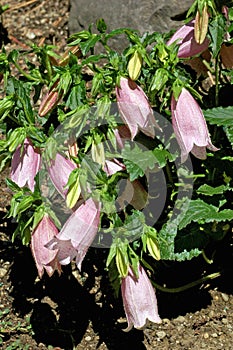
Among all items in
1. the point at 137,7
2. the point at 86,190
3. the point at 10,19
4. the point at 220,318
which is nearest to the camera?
the point at 86,190

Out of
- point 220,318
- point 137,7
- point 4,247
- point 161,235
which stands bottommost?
point 220,318

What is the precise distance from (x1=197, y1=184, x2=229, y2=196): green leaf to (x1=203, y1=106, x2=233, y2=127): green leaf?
0.78ft

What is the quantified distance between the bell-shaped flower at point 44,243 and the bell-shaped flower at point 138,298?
0.80 ft

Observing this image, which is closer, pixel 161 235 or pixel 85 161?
pixel 85 161

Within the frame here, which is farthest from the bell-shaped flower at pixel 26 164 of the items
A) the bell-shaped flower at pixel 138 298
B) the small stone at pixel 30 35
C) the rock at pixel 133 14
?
the small stone at pixel 30 35

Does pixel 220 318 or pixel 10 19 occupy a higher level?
pixel 10 19

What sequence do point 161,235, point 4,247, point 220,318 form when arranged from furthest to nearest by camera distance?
point 4,247 < point 220,318 < point 161,235

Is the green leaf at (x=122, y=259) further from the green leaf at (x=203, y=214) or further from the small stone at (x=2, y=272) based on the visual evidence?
the small stone at (x=2, y=272)

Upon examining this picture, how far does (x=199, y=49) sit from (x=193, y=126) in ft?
0.92

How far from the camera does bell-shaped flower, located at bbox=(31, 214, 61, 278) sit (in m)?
2.31

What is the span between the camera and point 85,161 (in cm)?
227

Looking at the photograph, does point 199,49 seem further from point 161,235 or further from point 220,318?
point 220,318

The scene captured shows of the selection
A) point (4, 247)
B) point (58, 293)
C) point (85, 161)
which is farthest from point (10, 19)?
point (85, 161)

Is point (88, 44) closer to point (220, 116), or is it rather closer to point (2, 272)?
point (220, 116)
